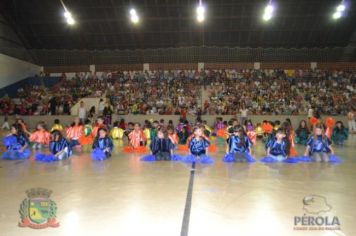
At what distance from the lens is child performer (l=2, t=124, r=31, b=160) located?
436 inches

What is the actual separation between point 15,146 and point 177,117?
12.5m

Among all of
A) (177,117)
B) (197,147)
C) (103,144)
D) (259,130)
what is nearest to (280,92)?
(177,117)

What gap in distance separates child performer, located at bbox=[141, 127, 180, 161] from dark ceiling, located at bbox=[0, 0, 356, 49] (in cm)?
1443

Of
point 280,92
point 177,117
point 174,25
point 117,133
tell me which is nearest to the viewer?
point 117,133

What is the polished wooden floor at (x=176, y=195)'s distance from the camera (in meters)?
5.23

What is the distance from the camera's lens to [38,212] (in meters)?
5.78

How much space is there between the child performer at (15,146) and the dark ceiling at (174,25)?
1433 centimetres

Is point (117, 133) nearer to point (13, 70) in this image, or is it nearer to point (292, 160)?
point (292, 160)

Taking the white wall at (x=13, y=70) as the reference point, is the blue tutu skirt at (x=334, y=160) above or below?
below

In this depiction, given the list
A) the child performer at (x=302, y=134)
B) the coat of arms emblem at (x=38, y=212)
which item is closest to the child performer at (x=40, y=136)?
the coat of arms emblem at (x=38, y=212)

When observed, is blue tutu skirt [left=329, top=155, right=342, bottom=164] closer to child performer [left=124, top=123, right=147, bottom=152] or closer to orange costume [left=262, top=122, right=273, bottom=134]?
orange costume [left=262, top=122, right=273, bottom=134]

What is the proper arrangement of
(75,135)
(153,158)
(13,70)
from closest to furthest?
(153,158) → (75,135) → (13,70)

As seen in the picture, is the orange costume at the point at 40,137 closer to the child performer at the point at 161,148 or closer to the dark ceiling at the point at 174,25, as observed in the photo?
the child performer at the point at 161,148

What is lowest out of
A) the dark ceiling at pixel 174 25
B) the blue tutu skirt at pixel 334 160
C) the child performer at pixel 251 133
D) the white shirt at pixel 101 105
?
the blue tutu skirt at pixel 334 160
